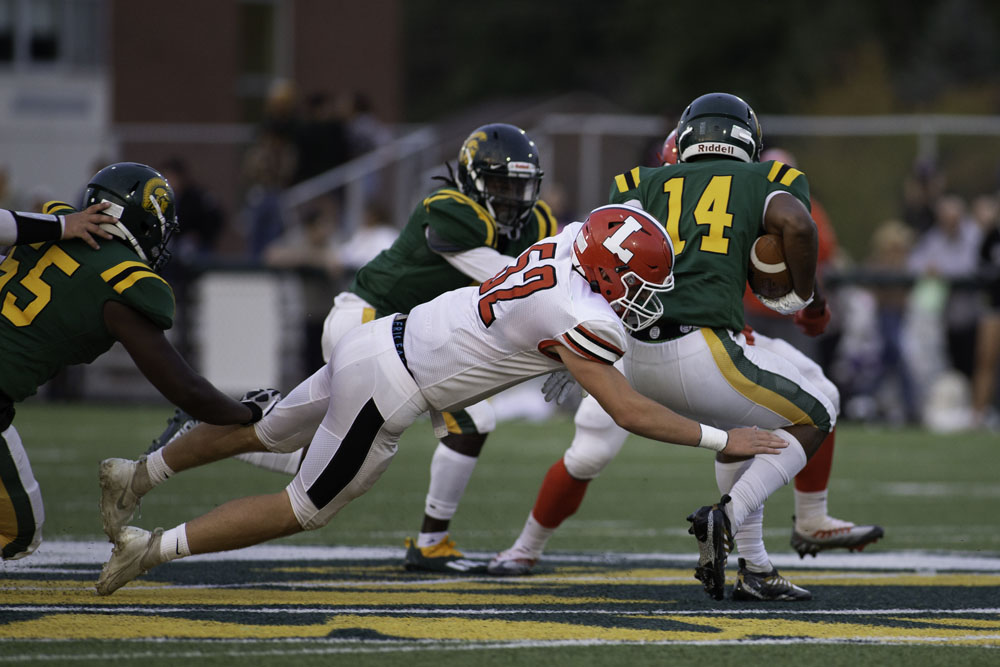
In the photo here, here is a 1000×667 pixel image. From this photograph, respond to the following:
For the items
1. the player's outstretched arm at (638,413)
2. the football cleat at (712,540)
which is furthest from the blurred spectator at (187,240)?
the football cleat at (712,540)

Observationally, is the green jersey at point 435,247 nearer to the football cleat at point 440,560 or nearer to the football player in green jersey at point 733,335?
the football player in green jersey at point 733,335

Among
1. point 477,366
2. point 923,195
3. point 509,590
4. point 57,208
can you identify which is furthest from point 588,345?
point 923,195

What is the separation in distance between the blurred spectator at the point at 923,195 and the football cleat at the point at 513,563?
925 centimetres

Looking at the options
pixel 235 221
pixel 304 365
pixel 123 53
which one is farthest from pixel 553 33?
pixel 304 365

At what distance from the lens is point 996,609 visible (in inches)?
178

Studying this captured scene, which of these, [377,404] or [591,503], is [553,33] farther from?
[377,404]

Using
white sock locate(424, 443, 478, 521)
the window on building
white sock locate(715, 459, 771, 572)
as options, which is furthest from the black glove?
the window on building

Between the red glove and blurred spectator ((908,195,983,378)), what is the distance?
7368mm

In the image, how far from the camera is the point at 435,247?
217 inches

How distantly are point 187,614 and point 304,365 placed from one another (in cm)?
864

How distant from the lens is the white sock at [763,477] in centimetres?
454

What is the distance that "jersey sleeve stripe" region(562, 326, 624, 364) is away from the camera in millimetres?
4254

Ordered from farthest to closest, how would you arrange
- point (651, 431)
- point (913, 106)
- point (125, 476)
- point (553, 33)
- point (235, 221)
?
point (553, 33)
point (913, 106)
point (235, 221)
point (125, 476)
point (651, 431)

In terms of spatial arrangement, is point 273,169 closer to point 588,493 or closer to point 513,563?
point 588,493
